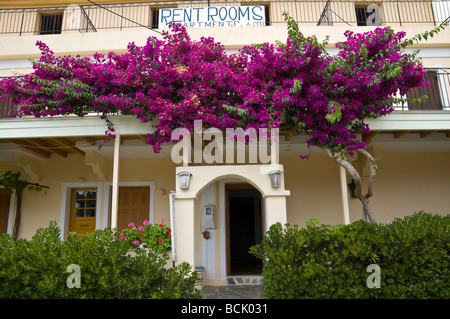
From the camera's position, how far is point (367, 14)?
983 centimetres

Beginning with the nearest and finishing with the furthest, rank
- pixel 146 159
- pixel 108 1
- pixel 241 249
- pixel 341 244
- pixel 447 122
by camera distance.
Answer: pixel 341 244
pixel 447 122
pixel 146 159
pixel 108 1
pixel 241 249

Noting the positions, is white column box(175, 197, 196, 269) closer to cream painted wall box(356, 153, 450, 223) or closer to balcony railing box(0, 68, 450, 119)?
cream painted wall box(356, 153, 450, 223)

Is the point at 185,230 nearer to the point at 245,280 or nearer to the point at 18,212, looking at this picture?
the point at 245,280

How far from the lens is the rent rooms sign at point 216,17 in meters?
8.49

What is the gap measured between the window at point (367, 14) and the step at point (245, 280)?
7.71 m

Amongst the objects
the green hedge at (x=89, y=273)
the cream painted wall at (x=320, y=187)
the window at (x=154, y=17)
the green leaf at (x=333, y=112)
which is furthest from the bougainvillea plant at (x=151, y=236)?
the window at (x=154, y=17)

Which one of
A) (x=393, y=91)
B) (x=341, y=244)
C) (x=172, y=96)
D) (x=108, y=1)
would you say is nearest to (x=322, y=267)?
(x=341, y=244)

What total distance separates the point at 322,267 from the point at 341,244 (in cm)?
48

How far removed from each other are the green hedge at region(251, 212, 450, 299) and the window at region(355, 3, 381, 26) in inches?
284

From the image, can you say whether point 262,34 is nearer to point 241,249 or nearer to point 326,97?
point 326,97

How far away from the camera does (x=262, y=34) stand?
820 cm

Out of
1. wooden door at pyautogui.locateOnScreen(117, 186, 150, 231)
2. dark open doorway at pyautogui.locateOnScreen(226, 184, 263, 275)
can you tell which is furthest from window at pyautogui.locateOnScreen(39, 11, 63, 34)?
dark open doorway at pyautogui.locateOnScreen(226, 184, 263, 275)

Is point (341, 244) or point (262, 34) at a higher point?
point (262, 34)

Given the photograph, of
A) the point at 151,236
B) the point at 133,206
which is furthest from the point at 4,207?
the point at 151,236
